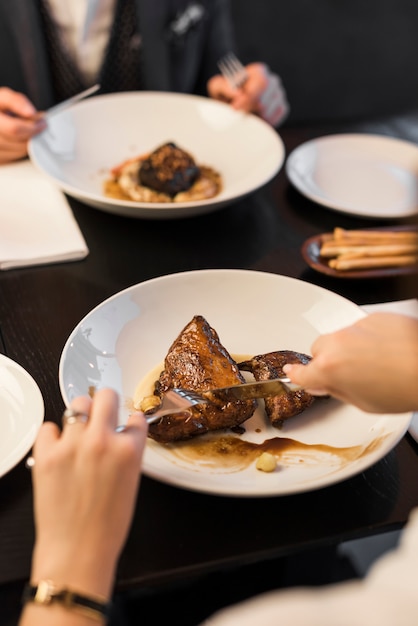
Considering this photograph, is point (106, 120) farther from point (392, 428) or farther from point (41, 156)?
point (392, 428)

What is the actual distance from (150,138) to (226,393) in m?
1.21

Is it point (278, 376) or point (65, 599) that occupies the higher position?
point (65, 599)

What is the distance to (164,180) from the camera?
1.78 meters

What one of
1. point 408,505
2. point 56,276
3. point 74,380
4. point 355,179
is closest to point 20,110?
point 56,276

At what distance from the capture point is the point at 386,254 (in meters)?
1.60

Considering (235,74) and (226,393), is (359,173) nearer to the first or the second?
(235,74)

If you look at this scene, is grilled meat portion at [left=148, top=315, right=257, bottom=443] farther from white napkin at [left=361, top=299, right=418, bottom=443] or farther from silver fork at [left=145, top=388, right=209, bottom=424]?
white napkin at [left=361, top=299, right=418, bottom=443]

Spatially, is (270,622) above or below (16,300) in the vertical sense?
above

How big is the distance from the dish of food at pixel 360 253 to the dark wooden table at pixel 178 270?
4 centimetres

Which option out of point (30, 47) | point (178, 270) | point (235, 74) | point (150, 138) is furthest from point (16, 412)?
point (30, 47)

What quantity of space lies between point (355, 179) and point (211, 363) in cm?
101

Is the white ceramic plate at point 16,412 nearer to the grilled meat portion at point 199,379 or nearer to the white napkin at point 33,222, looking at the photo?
the grilled meat portion at point 199,379

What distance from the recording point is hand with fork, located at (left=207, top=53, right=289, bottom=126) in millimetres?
2199

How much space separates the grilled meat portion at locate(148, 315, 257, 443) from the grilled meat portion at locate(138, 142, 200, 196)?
62 centimetres
